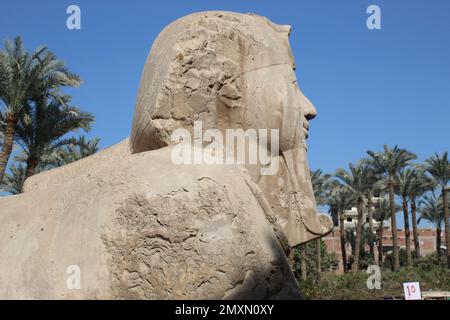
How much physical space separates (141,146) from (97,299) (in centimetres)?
117

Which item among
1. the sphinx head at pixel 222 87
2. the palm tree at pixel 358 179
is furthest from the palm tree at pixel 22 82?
the palm tree at pixel 358 179

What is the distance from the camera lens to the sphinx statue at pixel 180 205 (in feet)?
8.06

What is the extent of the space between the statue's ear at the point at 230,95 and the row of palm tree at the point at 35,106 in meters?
13.8

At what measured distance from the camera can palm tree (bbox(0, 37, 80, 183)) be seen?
52.2ft

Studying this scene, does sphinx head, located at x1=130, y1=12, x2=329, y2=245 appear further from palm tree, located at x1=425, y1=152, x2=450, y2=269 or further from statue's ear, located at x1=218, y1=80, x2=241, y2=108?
palm tree, located at x1=425, y1=152, x2=450, y2=269

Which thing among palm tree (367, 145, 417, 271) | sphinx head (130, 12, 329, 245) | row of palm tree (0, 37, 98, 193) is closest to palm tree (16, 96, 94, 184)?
row of palm tree (0, 37, 98, 193)

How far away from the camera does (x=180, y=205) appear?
8.30ft

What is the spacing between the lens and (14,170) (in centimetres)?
2222

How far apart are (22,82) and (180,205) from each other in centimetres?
1497

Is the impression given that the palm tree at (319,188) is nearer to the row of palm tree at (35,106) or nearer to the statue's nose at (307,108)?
the row of palm tree at (35,106)
